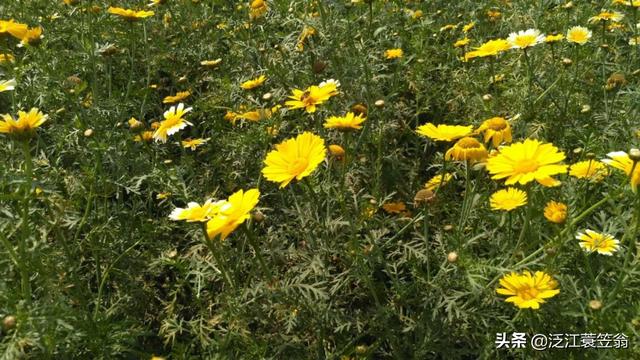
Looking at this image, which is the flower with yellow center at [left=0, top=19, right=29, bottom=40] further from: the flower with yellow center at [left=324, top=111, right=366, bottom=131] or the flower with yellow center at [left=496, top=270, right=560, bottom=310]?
the flower with yellow center at [left=496, top=270, right=560, bottom=310]

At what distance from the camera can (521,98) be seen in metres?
2.95

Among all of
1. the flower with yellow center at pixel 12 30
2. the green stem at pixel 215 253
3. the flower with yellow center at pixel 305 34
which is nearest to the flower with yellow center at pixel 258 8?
the flower with yellow center at pixel 305 34

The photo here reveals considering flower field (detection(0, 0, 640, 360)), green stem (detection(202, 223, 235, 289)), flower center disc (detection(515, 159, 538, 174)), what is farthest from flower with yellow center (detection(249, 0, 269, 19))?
flower center disc (detection(515, 159, 538, 174))

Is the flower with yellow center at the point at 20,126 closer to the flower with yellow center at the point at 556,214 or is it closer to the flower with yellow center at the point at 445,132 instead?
the flower with yellow center at the point at 445,132

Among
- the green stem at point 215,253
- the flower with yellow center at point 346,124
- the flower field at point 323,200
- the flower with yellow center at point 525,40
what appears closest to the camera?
the green stem at point 215,253

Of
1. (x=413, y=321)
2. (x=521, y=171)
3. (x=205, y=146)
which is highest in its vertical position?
(x=521, y=171)

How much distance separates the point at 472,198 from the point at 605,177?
68 centimetres

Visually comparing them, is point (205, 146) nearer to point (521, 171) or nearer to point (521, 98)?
point (521, 98)

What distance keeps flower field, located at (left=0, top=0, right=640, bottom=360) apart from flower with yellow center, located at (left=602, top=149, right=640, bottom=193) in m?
0.01

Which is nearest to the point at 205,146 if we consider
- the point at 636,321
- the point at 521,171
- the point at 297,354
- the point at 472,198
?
the point at 297,354

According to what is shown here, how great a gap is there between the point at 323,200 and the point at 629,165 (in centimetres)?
114

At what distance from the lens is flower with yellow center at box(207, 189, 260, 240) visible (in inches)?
58.6

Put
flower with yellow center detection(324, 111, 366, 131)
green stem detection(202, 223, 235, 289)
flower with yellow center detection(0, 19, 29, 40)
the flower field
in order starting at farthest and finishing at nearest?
flower with yellow center detection(0, 19, 29, 40) → flower with yellow center detection(324, 111, 366, 131) → the flower field → green stem detection(202, 223, 235, 289)

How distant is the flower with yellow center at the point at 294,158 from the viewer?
1.66 m
